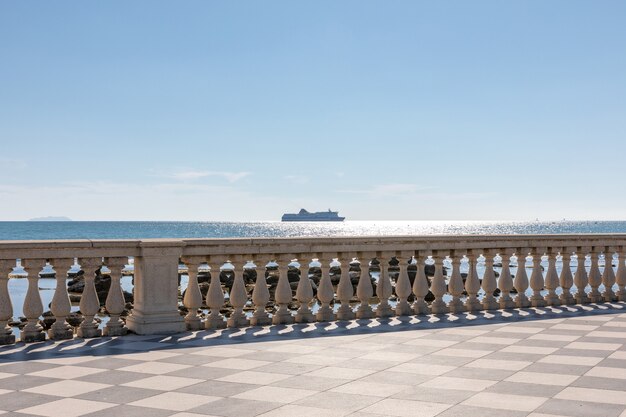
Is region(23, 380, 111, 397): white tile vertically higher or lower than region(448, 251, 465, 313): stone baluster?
lower

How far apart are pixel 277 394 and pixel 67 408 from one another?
1.74 metres

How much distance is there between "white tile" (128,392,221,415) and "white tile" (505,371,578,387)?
9.45 feet

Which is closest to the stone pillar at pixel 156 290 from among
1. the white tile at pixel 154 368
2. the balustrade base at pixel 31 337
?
the balustrade base at pixel 31 337

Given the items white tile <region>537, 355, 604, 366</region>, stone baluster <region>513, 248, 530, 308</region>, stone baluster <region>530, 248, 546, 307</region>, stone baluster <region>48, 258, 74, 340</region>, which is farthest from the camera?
stone baluster <region>530, 248, 546, 307</region>

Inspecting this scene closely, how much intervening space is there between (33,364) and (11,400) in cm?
164

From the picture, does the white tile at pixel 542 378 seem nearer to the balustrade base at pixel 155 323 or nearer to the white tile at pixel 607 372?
the white tile at pixel 607 372

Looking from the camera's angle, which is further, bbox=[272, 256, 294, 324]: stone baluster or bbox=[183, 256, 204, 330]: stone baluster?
bbox=[272, 256, 294, 324]: stone baluster

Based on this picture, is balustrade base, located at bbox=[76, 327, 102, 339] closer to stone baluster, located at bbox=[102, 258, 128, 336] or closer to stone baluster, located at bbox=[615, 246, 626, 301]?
stone baluster, located at bbox=[102, 258, 128, 336]

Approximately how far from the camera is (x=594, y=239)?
505 inches

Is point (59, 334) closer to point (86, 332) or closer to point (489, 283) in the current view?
point (86, 332)

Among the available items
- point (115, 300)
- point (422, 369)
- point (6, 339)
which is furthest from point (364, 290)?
point (6, 339)

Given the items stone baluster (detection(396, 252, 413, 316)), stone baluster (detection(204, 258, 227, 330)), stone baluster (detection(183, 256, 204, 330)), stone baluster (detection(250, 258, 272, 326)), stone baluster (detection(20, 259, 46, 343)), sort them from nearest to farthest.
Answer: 1. stone baluster (detection(20, 259, 46, 343))
2. stone baluster (detection(183, 256, 204, 330))
3. stone baluster (detection(204, 258, 227, 330))
4. stone baluster (detection(250, 258, 272, 326))
5. stone baluster (detection(396, 252, 413, 316))

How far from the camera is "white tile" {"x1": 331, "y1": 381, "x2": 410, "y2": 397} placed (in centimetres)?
611

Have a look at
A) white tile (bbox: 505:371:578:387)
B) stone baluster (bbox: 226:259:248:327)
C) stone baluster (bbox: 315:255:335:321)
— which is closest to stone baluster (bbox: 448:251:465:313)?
stone baluster (bbox: 315:255:335:321)
